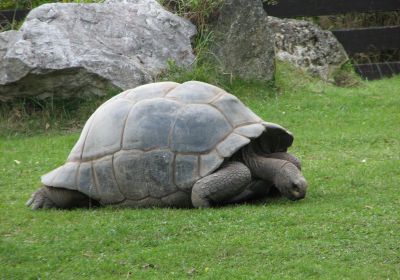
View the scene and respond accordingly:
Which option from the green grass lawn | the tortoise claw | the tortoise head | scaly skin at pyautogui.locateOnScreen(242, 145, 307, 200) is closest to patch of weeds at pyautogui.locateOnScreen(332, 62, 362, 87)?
the green grass lawn

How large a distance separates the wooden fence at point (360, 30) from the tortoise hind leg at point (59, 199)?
24.2ft

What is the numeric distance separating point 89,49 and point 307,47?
3494 mm

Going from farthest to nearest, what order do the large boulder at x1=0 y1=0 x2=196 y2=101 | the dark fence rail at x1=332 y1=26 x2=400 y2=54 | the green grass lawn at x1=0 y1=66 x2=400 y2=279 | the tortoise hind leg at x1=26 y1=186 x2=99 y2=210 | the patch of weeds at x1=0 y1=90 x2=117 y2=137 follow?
the dark fence rail at x1=332 y1=26 x2=400 y2=54 < the patch of weeds at x1=0 y1=90 x2=117 y2=137 < the large boulder at x1=0 y1=0 x2=196 y2=101 < the tortoise hind leg at x1=26 y1=186 x2=99 y2=210 < the green grass lawn at x1=0 y1=66 x2=400 y2=279

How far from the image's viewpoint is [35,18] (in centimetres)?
1091

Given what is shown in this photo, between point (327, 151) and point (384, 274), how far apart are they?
3970mm

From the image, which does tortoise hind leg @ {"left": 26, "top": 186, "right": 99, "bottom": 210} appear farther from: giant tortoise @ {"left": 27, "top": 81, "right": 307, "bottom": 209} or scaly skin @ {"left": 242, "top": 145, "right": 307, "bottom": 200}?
scaly skin @ {"left": 242, "top": 145, "right": 307, "bottom": 200}

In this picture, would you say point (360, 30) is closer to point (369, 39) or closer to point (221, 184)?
point (369, 39)

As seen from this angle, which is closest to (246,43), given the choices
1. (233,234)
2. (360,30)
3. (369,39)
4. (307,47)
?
(307,47)

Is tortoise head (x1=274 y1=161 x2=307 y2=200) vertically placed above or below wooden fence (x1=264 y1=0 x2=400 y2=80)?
above

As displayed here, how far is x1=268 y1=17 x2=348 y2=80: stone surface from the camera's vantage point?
12.6 m

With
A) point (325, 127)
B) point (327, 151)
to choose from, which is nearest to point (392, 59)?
point (325, 127)

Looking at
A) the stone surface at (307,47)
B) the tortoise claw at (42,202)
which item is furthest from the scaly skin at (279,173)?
the stone surface at (307,47)

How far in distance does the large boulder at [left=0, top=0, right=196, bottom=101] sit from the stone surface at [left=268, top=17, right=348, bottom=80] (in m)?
1.66

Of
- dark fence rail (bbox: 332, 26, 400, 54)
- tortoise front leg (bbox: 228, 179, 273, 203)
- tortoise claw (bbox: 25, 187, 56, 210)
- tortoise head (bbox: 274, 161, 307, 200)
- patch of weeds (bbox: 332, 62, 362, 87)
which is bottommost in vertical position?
patch of weeds (bbox: 332, 62, 362, 87)
